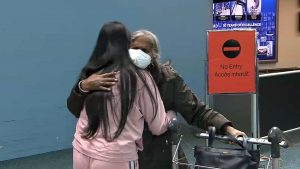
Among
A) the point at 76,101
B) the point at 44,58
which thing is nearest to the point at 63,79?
the point at 44,58

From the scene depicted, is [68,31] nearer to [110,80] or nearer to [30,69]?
[30,69]

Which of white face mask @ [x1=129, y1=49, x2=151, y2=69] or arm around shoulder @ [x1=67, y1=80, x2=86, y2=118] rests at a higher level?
white face mask @ [x1=129, y1=49, x2=151, y2=69]

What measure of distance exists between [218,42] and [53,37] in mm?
1994

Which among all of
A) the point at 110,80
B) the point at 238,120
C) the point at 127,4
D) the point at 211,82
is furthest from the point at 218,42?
the point at 110,80

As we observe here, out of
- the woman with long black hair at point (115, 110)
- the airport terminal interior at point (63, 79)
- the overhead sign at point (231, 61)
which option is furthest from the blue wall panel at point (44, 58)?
the woman with long black hair at point (115, 110)

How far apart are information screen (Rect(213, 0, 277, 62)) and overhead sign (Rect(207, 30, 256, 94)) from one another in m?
2.44

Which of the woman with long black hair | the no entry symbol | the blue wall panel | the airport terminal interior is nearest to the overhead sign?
the no entry symbol

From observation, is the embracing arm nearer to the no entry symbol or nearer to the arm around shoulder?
the arm around shoulder

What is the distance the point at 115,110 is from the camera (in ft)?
5.57

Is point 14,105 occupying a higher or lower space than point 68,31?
lower

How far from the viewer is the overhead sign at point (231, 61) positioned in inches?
142

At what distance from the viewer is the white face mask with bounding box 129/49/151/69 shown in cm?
182

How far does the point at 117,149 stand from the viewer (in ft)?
5.63

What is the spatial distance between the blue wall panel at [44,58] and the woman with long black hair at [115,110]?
297 centimetres
